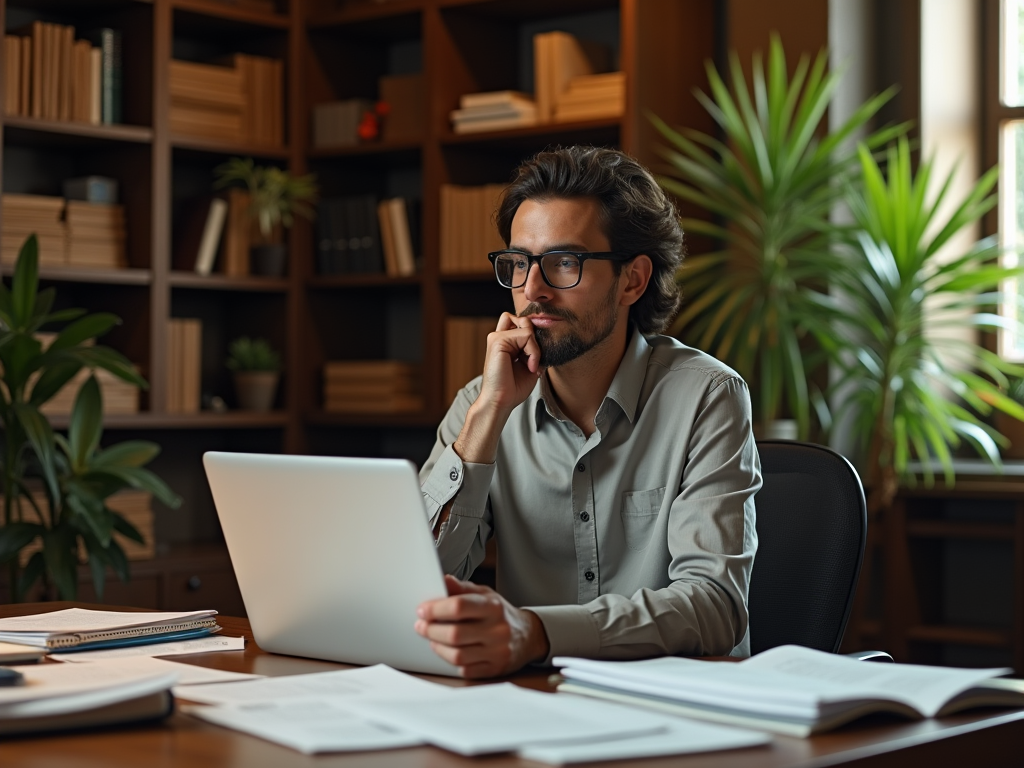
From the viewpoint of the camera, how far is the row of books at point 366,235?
15.1ft

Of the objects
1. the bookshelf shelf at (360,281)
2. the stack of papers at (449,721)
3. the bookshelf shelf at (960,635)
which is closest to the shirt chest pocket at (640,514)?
the stack of papers at (449,721)

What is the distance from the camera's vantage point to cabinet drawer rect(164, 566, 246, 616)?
4.14 metres

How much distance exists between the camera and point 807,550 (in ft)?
6.62

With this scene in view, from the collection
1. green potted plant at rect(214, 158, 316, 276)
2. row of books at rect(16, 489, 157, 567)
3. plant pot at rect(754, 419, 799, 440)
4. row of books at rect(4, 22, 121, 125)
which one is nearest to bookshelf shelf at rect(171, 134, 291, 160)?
green potted plant at rect(214, 158, 316, 276)

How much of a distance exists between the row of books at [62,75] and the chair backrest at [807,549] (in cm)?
287

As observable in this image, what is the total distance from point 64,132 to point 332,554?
2996mm

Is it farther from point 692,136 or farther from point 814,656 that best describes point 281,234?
point 814,656

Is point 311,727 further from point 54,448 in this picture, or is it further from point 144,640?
point 54,448

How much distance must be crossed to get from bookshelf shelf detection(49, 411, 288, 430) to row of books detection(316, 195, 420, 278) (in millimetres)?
557

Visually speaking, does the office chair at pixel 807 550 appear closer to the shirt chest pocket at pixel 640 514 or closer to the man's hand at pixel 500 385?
the shirt chest pocket at pixel 640 514

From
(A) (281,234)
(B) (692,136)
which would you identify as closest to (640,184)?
(B) (692,136)

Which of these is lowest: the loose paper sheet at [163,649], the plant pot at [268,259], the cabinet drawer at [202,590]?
the cabinet drawer at [202,590]

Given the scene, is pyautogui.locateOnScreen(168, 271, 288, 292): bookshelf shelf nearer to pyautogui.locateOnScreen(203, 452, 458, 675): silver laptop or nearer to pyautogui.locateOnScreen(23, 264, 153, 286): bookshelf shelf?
pyautogui.locateOnScreen(23, 264, 153, 286): bookshelf shelf

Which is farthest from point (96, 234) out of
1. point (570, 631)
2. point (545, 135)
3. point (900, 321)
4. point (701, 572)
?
point (570, 631)
